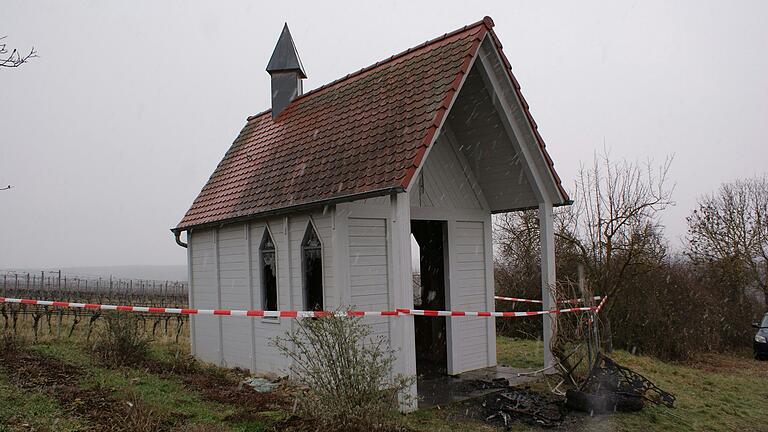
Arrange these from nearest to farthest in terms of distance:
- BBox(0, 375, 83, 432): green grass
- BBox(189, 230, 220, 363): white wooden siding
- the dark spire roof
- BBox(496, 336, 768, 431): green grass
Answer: BBox(0, 375, 83, 432): green grass
BBox(496, 336, 768, 431): green grass
BBox(189, 230, 220, 363): white wooden siding
the dark spire roof

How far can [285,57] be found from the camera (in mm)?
16062

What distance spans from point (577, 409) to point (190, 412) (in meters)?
5.25

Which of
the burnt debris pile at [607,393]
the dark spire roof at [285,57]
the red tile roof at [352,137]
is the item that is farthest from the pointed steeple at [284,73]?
the burnt debris pile at [607,393]

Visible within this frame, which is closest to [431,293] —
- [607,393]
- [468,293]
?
[468,293]

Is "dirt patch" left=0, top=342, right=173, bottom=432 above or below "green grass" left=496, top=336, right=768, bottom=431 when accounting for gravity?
above

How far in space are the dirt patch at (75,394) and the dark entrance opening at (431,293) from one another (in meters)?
5.49

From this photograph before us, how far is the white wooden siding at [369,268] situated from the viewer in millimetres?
9711

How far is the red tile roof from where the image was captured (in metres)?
8.65

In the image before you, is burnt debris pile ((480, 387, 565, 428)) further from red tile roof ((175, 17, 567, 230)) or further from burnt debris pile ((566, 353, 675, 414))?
red tile roof ((175, 17, 567, 230))

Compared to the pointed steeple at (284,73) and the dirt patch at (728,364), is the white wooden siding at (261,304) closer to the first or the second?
the pointed steeple at (284,73)

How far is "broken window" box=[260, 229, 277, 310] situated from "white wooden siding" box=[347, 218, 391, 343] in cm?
206

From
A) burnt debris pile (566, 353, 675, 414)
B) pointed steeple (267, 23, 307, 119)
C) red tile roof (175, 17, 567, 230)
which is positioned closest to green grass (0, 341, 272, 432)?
red tile roof (175, 17, 567, 230)

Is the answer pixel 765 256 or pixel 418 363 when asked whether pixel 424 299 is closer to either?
pixel 418 363

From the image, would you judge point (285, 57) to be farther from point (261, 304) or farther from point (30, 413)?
point (30, 413)
